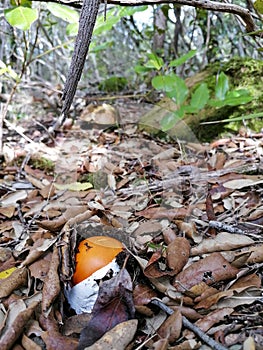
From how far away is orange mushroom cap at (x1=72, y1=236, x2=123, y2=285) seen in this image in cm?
118

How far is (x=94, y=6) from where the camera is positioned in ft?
3.17

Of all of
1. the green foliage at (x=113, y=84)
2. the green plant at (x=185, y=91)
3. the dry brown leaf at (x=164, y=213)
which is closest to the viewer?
the dry brown leaf at (x=164, y=213)

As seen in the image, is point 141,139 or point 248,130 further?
point 141,139

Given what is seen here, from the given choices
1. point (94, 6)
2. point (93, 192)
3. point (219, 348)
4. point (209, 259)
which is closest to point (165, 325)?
point (219, 348)

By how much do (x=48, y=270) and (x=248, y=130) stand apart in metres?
1.62

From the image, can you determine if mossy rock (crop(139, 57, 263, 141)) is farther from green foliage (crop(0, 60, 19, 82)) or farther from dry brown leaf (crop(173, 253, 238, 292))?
dry brown leaf (crop(173, 253, 238, 292))

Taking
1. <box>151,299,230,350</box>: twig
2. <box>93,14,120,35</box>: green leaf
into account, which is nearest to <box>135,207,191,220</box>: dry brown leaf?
<box>151,299,230,350</box>: twig

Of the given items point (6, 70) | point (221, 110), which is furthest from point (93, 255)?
point (221, 110)

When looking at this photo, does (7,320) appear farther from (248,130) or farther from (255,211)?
(248,130)

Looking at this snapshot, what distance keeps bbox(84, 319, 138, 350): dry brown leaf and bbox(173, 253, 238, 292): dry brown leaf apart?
0.21 meters

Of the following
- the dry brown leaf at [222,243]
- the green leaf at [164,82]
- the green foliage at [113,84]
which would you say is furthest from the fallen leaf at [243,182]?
the green foliage at [113,84]

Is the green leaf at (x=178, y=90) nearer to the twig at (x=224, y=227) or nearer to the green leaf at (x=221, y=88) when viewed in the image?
the green leaf at (x=221, y=88)

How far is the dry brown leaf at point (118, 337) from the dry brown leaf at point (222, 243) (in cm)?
38

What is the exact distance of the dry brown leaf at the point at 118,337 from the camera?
953mm
